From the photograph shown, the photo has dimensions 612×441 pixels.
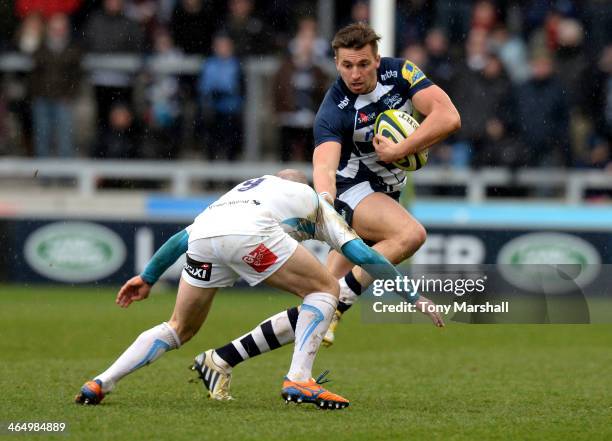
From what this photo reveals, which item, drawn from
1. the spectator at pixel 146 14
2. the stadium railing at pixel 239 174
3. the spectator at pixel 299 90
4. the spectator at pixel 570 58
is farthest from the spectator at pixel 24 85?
the spectator at pixel 570 58

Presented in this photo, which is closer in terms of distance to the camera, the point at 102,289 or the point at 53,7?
the point at 102,289

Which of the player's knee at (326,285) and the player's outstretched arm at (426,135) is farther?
the player's outstretched arm at (426,135)

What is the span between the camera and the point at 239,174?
15.6m

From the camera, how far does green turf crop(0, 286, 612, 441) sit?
6.52 metres

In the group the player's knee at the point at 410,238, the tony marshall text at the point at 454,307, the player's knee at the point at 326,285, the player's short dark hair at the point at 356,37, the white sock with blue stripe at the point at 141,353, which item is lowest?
the white sock with blue stripe at the point at 141,353

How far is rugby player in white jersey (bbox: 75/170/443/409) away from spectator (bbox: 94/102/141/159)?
8626mm

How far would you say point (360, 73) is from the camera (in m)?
8.21

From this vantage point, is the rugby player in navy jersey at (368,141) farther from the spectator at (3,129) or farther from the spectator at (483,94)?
the spectator at (3,129)

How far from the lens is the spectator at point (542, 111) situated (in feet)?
49.7

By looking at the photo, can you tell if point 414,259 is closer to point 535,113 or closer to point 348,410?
point 535,113

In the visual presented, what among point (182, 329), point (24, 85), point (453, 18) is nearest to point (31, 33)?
point (24, 85)

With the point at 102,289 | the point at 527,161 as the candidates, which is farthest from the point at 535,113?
the point at 102,289

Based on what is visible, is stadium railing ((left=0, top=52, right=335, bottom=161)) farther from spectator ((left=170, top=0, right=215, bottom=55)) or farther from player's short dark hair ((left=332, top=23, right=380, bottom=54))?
player's short dark hair ((left=332, top=23, right=380, bottom=54))

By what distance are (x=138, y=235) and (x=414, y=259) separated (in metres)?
3.24
